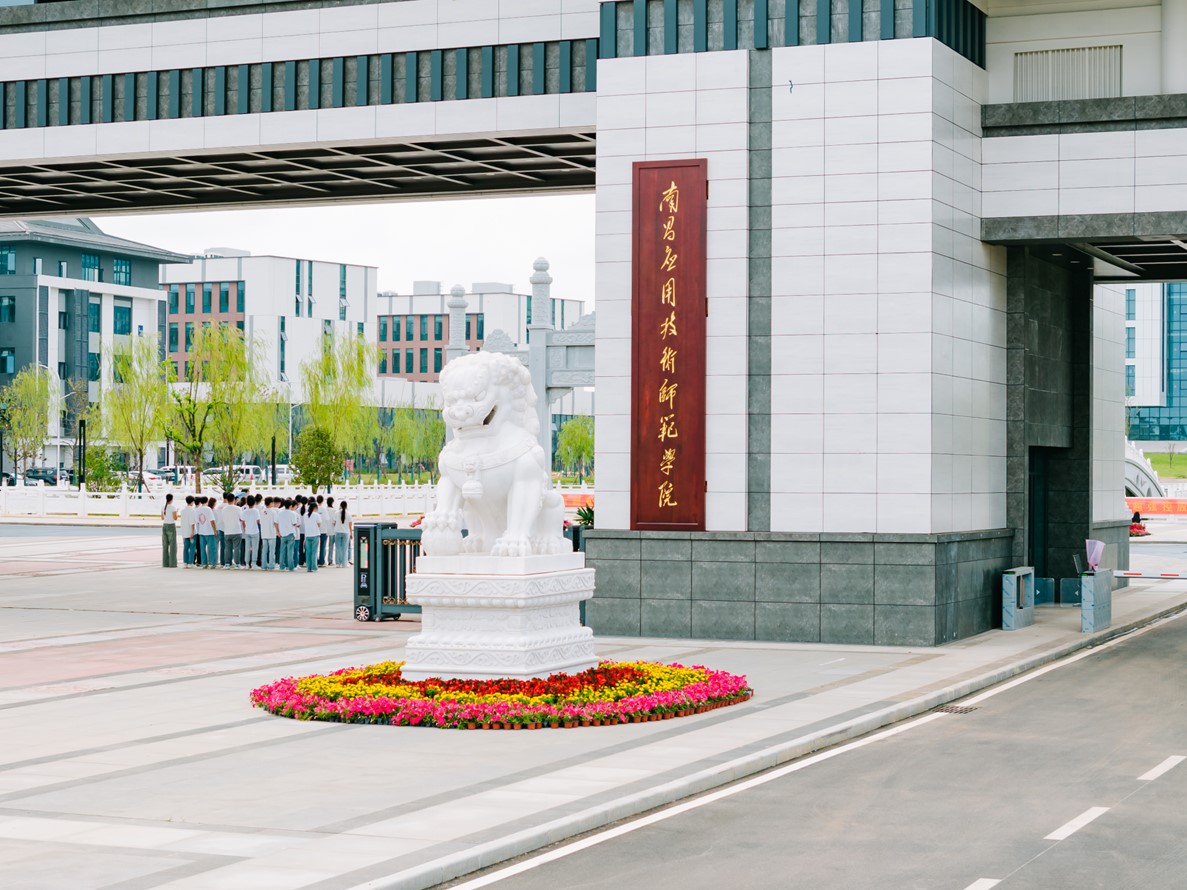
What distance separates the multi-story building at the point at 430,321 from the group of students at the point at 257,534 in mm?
109496

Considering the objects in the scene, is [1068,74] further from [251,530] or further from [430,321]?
[430,321]

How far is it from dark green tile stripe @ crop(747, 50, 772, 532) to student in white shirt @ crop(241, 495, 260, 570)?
18075 mm

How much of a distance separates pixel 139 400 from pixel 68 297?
33733mm

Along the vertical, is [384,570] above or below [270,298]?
below

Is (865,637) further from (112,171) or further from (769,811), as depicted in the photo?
(112,171)

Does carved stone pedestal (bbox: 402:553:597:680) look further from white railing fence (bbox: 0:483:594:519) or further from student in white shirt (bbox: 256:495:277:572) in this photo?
white railing fence (bbox: 0:483:594:519)

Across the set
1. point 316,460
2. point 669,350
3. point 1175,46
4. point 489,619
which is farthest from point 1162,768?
point 316,460

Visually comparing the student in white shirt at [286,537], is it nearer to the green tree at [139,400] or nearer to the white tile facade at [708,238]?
the white tile facade at [708,238]

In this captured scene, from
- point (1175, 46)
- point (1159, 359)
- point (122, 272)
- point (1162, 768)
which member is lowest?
point (1162, 768)

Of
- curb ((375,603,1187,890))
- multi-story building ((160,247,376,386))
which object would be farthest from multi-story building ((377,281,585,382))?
curb ((375,603,1187,890))

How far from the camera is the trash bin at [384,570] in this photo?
1017 inches

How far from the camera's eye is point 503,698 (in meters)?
15.0

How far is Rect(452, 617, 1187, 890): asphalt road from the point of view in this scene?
947 cm

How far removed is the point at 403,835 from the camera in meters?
10.0
